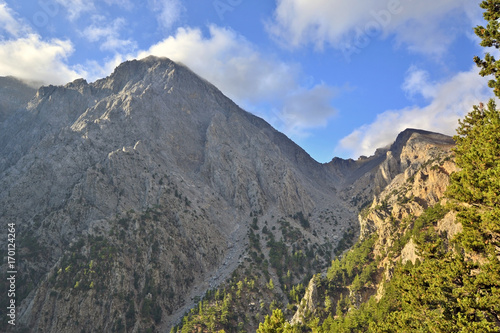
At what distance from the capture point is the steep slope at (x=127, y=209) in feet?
282

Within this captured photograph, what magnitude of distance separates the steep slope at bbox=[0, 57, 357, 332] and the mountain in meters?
0.52

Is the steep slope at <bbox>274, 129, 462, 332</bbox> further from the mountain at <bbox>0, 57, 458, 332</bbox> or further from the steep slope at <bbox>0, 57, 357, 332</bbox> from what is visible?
the steep slope at <bbox>0, 57, 357, 332</bbox>

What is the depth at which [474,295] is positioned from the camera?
1820 cm

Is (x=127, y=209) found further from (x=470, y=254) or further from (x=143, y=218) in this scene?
(x=470, y=254)

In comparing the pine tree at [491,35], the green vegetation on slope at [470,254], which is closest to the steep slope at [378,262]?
the green vegetation on slope at [470,254]

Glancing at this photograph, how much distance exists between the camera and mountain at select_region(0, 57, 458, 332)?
86812 mm

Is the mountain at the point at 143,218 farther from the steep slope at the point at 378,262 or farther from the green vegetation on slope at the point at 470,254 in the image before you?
the green vegetation on slope at the point at 470,254

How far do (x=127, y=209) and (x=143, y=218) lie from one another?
1364cm

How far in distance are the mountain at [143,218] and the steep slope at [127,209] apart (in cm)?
52

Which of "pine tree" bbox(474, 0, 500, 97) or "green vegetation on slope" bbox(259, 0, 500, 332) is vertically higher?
"pine tree" bbox(474, 0, 500, 97)

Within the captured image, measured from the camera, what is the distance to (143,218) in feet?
376

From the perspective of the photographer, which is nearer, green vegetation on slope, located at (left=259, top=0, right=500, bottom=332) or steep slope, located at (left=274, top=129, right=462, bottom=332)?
green vegetation on slope, located at (left=259, top=0, right=500, bottom=332)

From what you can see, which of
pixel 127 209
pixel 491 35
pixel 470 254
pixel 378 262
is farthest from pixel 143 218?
pixel 491 35

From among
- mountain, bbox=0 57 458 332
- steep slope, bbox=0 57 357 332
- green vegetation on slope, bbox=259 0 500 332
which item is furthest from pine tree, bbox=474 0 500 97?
steep slope, bbox=0 57 357 332
